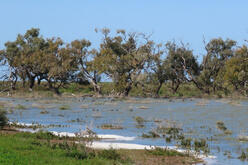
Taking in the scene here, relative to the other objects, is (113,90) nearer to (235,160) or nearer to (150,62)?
(150,62)

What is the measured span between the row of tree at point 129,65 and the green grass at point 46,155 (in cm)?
4922

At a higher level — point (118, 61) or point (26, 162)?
point (118, 61)

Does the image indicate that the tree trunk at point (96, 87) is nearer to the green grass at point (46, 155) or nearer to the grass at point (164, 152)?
the green grass at point (46, 155)

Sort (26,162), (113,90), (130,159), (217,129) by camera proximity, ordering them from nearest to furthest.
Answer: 1. (26,162)
2. (130,159)
3. (217,129)
4. (113,90)

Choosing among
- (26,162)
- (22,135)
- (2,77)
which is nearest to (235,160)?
(26,162)

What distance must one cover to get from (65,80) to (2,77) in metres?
9.69

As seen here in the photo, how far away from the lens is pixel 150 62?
219 ft

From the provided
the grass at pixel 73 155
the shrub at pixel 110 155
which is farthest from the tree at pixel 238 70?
the shrub at pixel 110 155

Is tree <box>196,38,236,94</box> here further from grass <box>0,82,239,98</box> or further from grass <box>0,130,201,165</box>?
grass <box>0,130,201,165</box>

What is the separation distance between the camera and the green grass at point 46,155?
12.2 metres

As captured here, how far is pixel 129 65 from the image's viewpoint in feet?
216

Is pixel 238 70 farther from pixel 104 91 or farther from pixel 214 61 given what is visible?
pixel 104 91

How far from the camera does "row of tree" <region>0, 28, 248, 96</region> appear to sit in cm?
6569

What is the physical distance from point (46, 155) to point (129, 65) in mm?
52854
